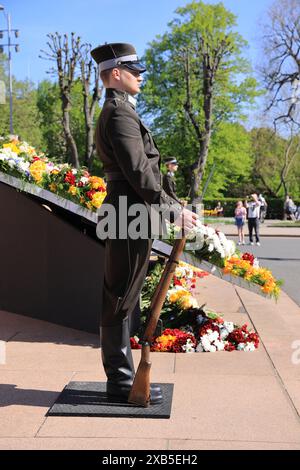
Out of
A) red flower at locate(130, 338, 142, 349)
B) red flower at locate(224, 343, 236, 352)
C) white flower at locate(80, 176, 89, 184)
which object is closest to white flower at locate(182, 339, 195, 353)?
red flower at locate(224, 343, 236, 352)

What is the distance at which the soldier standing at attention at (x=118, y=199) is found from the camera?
3.74m

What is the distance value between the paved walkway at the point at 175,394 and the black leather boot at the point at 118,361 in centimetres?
28

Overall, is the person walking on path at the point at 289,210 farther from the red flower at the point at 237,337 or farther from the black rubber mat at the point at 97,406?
the black rubber mat at the point at 97,406

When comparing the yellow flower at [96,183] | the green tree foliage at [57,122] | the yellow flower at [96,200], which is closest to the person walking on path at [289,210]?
the green tree foliage at [57,122]

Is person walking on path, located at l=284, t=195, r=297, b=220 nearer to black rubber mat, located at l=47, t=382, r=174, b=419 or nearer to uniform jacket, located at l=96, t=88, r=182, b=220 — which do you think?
black rubber mat, located at l=47, t=382, r=174, b=419

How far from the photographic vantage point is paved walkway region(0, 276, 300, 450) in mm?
3410

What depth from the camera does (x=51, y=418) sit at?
3756mm

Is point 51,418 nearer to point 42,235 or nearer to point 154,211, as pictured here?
point 154,211

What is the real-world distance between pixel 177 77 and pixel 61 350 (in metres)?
36.8

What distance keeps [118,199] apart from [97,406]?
51.2 inches

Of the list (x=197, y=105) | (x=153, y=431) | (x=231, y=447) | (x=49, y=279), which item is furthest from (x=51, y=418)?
(x=197, y=105)

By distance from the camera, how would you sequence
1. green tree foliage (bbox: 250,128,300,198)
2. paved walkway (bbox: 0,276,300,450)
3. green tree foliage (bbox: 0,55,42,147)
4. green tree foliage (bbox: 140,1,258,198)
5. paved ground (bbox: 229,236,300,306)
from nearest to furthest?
1. paved walkway (bbox: 0,276,300,450)
2. paved ground (bbox: 229,236,300,306)
3. green tree foliage (bbox: 140,1,258,198)
4. green tree foliage (bbox: 0,55,42,147)
5. green tree foliage (bbox: 250,128,300,198)

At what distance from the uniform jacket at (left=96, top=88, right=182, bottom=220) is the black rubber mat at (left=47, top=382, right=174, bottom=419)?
3.98ft

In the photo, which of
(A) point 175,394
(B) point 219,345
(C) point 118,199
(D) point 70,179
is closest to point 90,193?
(D) point 70,179
